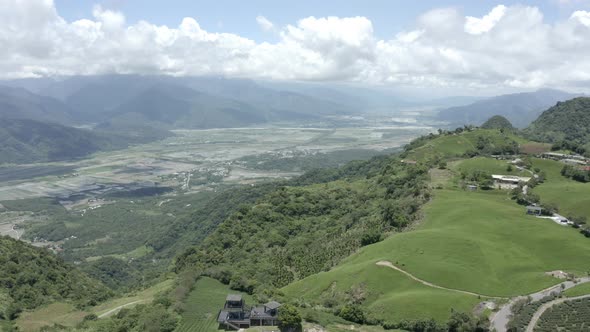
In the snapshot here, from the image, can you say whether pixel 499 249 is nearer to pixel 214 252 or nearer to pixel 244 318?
pixel 244 318

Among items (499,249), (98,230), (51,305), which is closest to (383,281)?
(499,249)

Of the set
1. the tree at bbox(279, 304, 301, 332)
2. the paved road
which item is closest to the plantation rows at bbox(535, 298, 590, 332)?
the paved road

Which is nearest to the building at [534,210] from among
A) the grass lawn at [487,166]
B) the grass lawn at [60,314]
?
the grass lawn at [487,166]

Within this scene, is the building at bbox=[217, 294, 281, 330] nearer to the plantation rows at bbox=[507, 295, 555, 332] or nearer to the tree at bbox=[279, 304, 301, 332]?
the tree at bbox=[279, 304, 301, 332]

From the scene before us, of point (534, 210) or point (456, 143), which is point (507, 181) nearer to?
point (534, 210)

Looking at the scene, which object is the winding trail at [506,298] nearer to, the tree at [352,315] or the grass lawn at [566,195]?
the tree at [352,315]

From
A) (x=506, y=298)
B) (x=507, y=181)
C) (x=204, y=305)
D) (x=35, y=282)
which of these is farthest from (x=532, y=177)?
(x=35, y=282)
